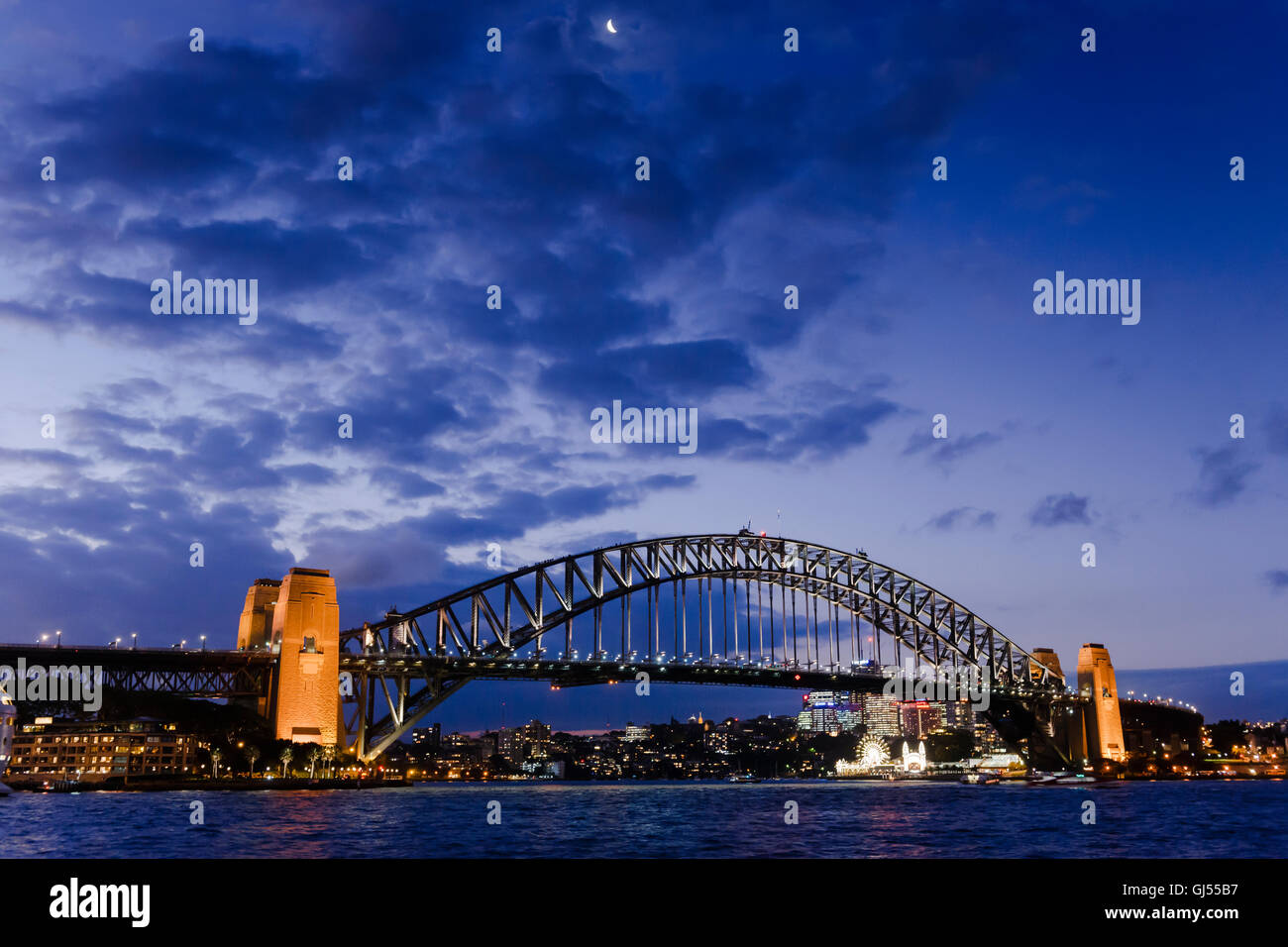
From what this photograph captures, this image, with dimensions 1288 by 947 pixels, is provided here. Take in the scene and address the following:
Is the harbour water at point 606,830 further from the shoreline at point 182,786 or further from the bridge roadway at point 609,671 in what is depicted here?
the bridge roadway at point 609,671

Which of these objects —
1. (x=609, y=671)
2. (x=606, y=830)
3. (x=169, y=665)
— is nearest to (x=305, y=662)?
(x=169, y=665)

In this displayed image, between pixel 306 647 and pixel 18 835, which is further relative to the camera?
pixel 306 647

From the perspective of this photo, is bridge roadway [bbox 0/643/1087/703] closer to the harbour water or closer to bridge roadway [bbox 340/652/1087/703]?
bridge roadway [bbox 340/652/1087/703]

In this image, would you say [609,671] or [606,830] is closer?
[606,830]

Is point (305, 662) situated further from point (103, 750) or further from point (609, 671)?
point (609, 671)

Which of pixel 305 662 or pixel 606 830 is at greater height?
pixel 305 662

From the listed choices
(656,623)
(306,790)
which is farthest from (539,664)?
(306,790)
